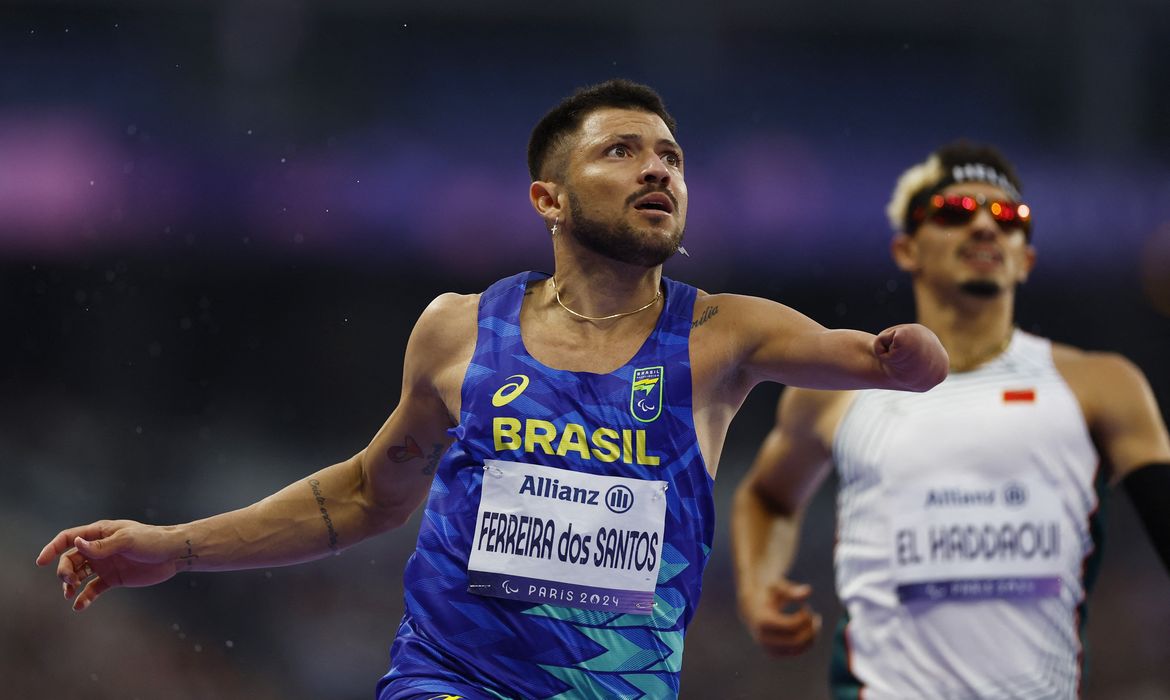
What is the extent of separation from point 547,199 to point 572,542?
46.5 inches

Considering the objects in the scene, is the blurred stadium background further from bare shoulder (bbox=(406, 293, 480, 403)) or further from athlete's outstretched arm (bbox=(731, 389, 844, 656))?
bare shoulder (bbox=(406, 293, 480, 403))

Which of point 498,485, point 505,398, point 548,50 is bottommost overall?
point 498,485

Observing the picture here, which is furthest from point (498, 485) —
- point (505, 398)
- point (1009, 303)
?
point (1009, 303)

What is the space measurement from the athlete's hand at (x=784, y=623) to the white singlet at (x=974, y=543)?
0.82 m

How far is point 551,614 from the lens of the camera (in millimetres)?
3238

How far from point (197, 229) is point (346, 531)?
25.3 ft

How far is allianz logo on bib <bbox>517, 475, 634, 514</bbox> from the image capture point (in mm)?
3248

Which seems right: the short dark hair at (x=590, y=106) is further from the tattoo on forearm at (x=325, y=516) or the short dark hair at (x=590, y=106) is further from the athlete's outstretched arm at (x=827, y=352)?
the tattoo on forearm at (x=325, y=516)

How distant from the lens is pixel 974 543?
5.10 m

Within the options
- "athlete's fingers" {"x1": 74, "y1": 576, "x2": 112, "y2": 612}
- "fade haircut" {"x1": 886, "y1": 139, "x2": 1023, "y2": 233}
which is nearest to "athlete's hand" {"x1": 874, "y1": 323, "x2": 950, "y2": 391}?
"athlete's fingers" {"x1": 74, "y1": 576, "x2": 112, "y2": 612}

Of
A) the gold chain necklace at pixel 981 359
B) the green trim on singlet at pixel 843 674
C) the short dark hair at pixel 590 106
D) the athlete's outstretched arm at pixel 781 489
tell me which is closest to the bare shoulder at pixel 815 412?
the athlete's outstretched arm at pixel 781 489

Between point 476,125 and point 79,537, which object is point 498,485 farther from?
point 476,125

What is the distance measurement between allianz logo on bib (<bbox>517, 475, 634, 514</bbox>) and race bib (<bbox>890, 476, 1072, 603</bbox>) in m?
2.28

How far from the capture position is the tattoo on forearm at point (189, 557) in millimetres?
3770
